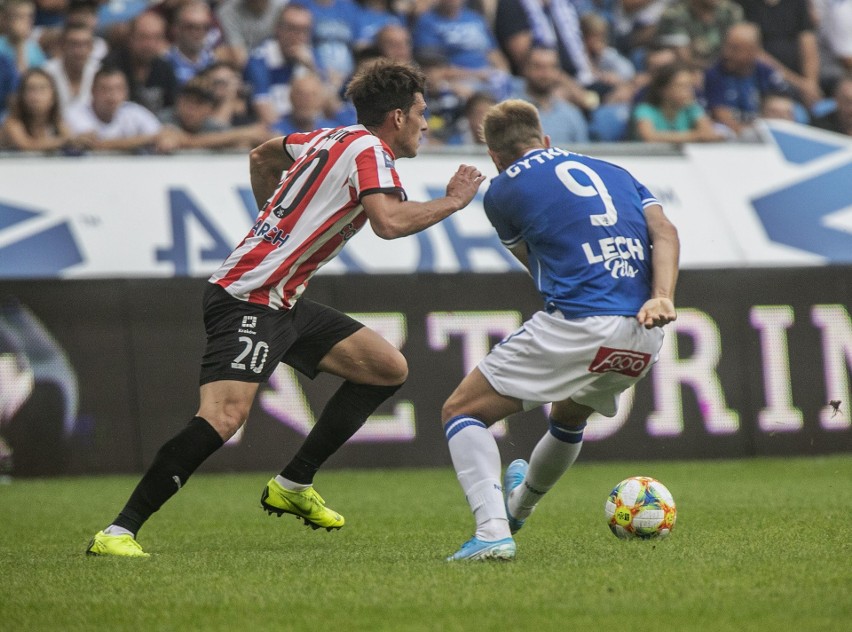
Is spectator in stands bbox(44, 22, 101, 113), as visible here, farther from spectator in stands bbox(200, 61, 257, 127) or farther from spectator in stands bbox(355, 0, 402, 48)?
spectator in stands bbox(355, 0, 402, 48)

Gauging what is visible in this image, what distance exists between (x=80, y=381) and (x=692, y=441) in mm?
4956

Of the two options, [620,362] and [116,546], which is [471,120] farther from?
[116,546]

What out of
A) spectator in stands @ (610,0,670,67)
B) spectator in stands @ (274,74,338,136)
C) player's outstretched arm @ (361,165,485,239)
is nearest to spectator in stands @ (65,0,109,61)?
spectator in stands @ (274,74,338,136)

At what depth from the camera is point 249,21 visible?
13.6m

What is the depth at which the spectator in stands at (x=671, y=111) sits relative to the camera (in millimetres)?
13289

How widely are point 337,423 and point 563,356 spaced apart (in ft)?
5.28

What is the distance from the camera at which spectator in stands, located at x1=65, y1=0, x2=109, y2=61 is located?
12.8 meters

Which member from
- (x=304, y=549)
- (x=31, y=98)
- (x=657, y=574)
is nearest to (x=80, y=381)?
(x=31, y=98)

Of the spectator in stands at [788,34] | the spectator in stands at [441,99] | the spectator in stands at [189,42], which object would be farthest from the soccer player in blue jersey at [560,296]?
the spectator in stands at [788,34]

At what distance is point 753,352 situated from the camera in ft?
35.7

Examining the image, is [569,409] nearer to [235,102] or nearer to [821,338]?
[821,338]

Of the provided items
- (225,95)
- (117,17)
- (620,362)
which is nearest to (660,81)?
(225,95)

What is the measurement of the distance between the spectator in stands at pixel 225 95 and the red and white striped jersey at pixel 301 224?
6560mm

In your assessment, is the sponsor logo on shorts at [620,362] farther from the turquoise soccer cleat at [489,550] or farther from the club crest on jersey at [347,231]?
the club crest on jersey at [347,231]
